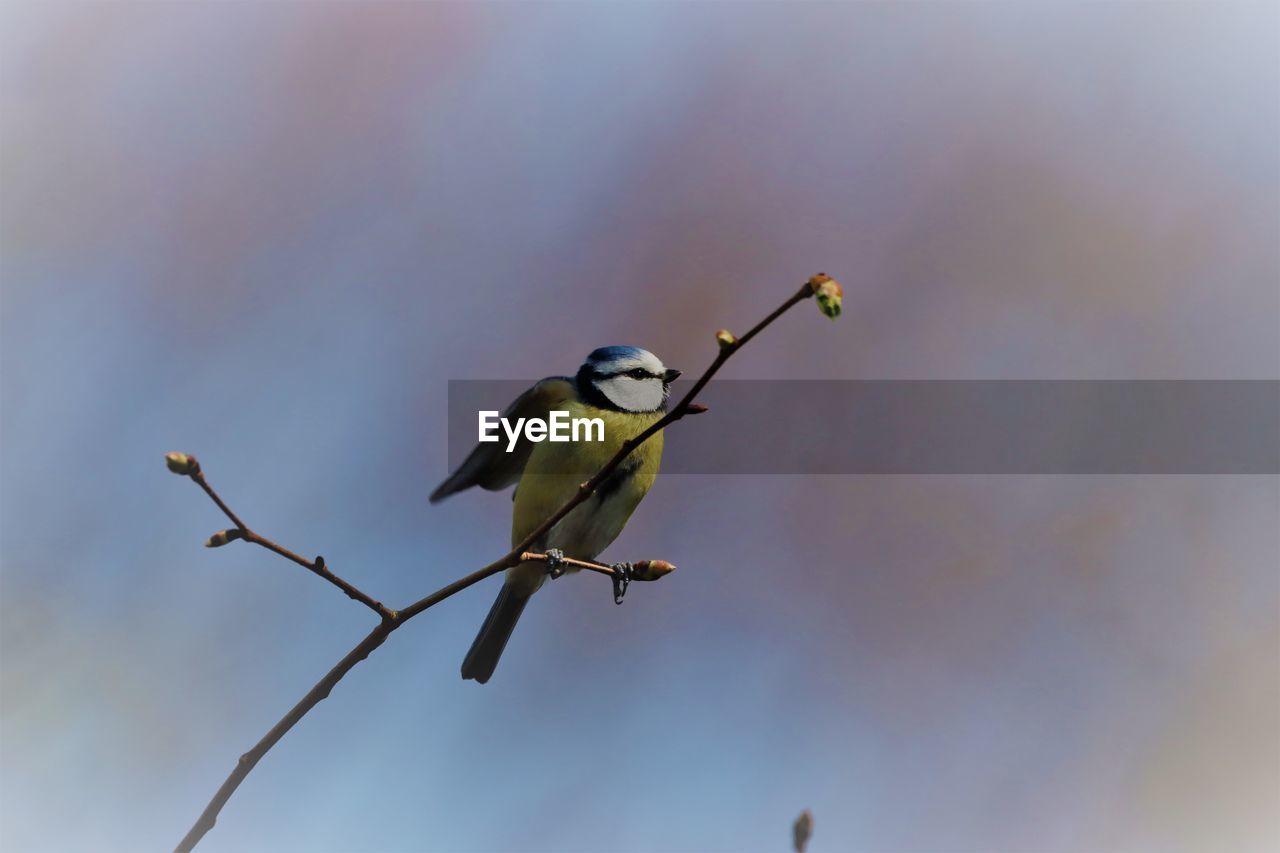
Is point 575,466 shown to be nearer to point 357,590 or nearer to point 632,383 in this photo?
point 632,383

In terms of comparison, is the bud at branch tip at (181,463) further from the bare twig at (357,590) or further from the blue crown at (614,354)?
the blue crown at (614,354)

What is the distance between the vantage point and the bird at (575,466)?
4160 mm

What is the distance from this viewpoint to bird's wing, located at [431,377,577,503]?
4.38m

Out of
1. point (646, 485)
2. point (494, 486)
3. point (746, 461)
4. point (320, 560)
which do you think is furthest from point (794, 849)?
point (746, 461)

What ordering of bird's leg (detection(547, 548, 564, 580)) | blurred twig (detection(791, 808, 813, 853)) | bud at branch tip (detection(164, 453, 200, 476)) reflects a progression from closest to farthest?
blurred twig (detection(791, 808, 813, 853)) → bud at branch tip (detection(164, 453, 200, 476)) → bird's leg (detection(547, 548, 564, 580))

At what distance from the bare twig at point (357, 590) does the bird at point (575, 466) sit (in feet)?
5.62

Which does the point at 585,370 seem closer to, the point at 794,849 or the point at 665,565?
the point at 665,565

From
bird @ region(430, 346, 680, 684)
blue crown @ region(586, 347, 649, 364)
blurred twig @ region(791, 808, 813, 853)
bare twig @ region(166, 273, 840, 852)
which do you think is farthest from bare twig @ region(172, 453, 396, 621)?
blue crown @ region(586, 347, 649, 364)

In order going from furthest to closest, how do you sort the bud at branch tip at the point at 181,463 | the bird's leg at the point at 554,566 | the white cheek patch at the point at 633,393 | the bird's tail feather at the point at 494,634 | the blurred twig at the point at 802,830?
the bird's tail feather at the point at 494,634 < the white cheek patch at the point at 633,393 < the bird's leg at the point at 554,566 < the bud at branch tip at the point at 181,463 < the blurred twig at the point at 802,830

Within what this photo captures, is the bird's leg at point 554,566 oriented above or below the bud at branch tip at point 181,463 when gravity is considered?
above

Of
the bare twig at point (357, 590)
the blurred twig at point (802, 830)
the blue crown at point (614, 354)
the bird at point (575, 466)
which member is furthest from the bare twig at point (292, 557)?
the blue crown at point (614, 354)

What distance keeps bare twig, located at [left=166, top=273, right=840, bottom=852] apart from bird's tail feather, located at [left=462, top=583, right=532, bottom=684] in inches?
94.0

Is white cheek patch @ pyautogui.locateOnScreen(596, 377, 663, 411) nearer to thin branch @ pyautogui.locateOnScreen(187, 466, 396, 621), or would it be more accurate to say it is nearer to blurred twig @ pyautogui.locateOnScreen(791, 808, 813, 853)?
thin branch @ pyautogui.locateOnScreen(187, 466, 396, 621)

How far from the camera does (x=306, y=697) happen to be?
6.48ft
